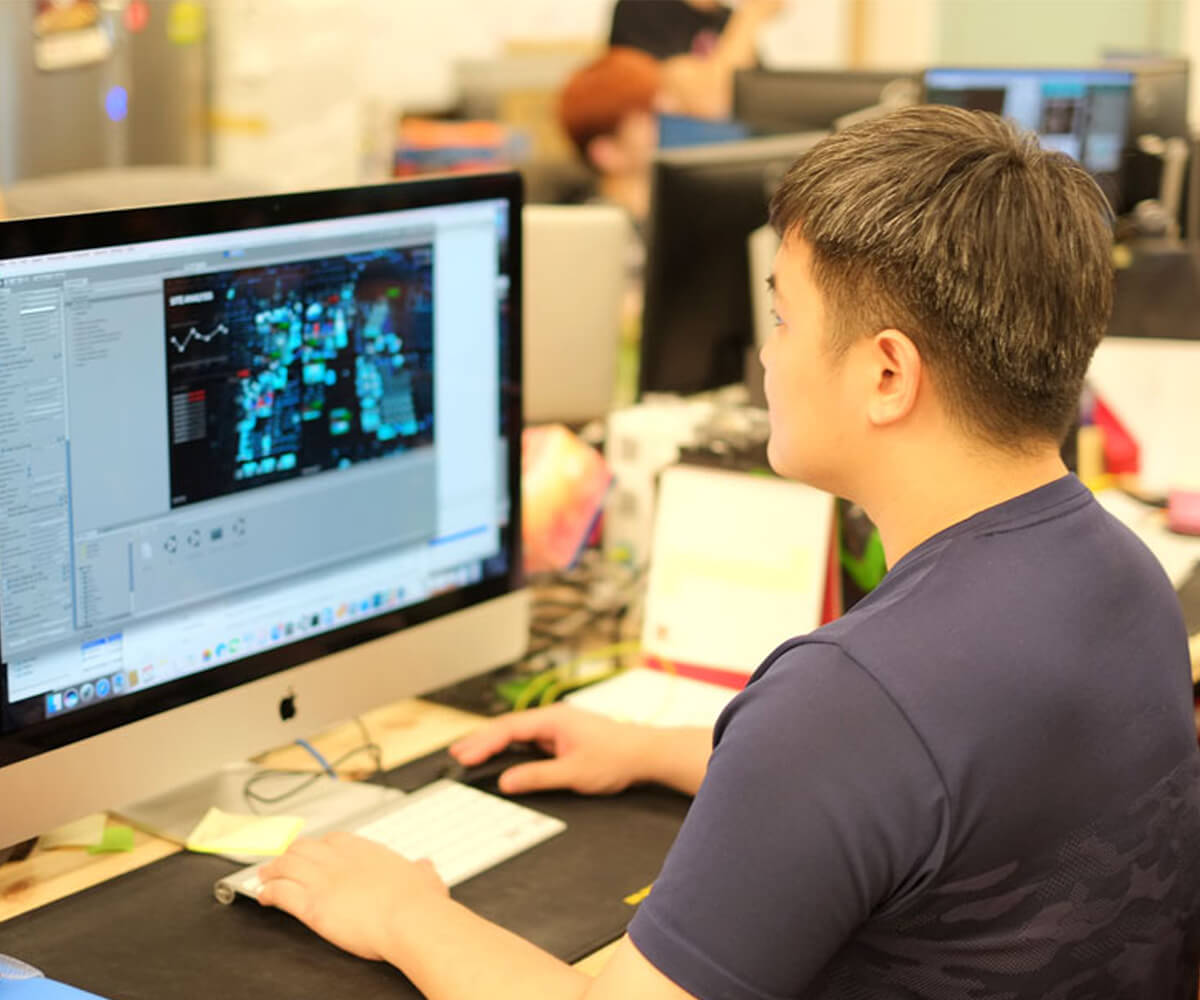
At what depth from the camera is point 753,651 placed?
1.64 meters

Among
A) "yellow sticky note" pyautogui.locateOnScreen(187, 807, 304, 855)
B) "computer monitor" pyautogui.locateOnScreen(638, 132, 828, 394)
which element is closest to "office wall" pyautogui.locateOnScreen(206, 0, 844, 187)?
"computer monitor" pyautogui.locateOnScreen(638, 132, 828, 394)

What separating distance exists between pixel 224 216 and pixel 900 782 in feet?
2.23

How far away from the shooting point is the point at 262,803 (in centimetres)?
139

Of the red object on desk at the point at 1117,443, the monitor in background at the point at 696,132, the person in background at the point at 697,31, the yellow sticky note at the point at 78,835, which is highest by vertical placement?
the person in background at the point at 697,31

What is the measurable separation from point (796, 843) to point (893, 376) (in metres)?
0.28

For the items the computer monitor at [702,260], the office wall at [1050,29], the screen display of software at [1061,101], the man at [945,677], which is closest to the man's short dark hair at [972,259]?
the man at [945,677]

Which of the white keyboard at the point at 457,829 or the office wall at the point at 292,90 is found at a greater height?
the office wall at the point at 292,90

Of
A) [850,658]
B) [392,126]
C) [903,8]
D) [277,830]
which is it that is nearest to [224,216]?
[277,830]

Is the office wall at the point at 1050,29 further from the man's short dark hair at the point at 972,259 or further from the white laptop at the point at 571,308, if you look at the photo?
the man's short dark hair at the point at 972,259

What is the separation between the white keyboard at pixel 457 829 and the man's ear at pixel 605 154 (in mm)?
2235

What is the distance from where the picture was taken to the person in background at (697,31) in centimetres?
460

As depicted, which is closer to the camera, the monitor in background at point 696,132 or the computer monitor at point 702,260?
the computer monitor at point 702,260

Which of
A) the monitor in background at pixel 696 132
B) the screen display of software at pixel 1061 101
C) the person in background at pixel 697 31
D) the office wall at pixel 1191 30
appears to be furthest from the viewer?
the office wall at pixel 1191 30

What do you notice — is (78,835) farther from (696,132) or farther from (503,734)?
(696,132)
